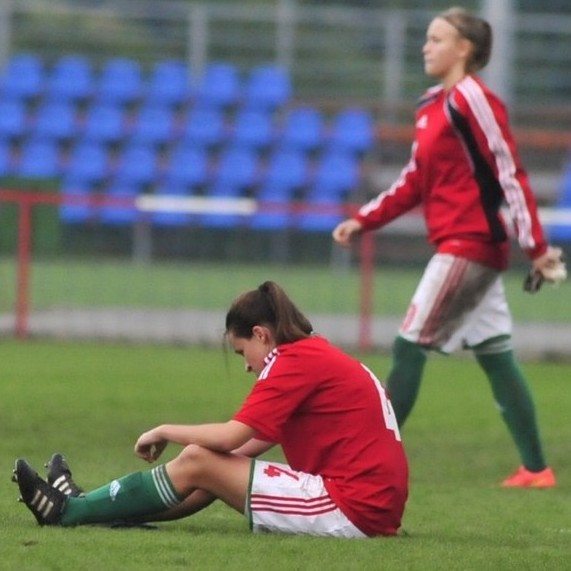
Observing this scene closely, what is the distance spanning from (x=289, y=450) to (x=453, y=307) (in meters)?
2.22

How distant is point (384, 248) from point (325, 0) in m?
9.14

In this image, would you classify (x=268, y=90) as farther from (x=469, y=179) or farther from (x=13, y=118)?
(x=469, y=179)

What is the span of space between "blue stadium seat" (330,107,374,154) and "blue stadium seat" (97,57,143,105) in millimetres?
2754

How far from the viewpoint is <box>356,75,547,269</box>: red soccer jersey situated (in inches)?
339

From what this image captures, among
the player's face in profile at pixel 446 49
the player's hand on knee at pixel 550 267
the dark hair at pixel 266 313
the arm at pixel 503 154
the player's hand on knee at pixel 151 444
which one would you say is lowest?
the player's hand on knee at pixel 151 444

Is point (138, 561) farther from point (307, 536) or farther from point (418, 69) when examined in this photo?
point (418, 69)

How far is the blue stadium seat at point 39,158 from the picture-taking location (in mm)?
25172

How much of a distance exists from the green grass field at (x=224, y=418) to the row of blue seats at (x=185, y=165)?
8.71 meters

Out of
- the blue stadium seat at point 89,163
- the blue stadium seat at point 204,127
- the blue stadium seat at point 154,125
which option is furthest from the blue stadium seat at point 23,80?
the blue stadium seat at point 204,127

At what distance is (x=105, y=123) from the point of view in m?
25.7

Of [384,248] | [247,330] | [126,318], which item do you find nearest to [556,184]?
[384,248]

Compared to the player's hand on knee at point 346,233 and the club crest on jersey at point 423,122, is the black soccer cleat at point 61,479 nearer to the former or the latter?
the player's hand on knee at point 346,233

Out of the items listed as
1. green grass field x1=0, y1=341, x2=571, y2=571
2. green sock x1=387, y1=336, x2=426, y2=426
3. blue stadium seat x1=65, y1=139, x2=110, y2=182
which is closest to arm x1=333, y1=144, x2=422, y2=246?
green sock x1=387, y1=336, x2=426, y2=426

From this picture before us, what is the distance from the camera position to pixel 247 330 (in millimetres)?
6727
